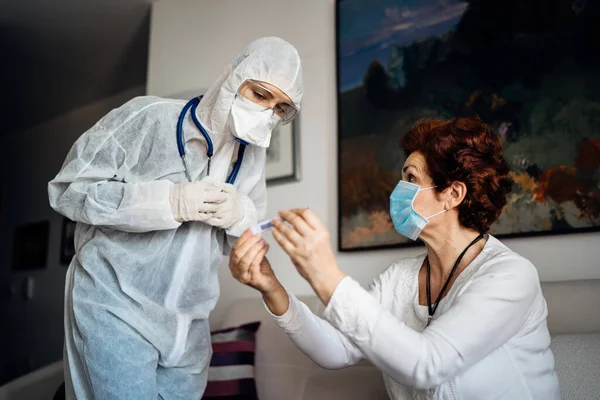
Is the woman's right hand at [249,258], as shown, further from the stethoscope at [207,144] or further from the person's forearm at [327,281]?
the stethoscope at [207,144]

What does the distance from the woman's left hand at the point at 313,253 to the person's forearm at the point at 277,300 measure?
0.74ft

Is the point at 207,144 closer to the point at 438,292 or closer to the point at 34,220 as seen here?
the point at 438,292

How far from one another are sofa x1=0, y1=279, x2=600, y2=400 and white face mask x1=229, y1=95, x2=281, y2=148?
740mm

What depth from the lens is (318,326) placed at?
1.16 m

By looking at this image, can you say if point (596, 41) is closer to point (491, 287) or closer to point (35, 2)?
point (491, 287)

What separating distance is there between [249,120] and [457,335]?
2.23 ft

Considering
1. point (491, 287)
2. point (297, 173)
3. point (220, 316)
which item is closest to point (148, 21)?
point (297, 173)

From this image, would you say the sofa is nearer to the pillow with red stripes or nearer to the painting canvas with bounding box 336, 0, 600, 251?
the pillow with red stripes

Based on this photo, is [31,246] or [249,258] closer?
[249,258]

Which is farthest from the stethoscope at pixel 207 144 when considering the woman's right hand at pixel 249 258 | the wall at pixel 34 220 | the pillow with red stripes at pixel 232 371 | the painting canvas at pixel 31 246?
the painting canvas at pixel 31 246

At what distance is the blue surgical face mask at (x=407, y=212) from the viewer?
1151 mm

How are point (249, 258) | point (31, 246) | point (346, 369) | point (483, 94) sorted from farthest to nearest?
point (31, 246)
point (483, 94)
point (346, 369)
point (249, 258)

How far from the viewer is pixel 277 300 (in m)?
1.08

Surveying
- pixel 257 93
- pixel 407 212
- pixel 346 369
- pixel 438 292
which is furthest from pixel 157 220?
pixel 346 369
